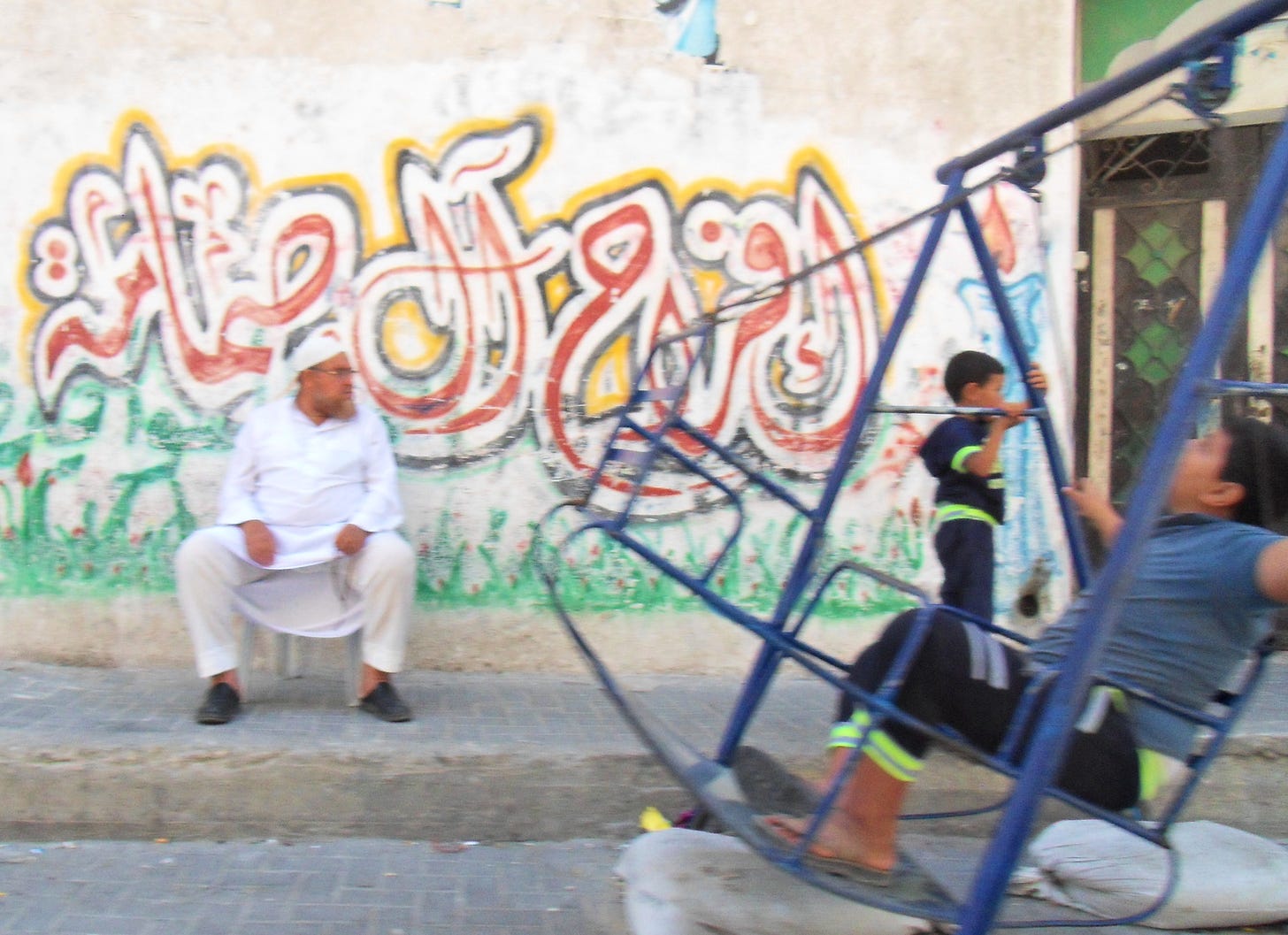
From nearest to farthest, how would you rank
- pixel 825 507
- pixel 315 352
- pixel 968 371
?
pixel 825 507, pixel 968 371, pixel 315 352

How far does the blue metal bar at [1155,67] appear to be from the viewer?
1.92 m

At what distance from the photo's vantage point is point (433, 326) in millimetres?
4684

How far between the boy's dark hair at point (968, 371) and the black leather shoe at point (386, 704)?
80.2 inches

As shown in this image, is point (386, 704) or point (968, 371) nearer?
point (968, 371)

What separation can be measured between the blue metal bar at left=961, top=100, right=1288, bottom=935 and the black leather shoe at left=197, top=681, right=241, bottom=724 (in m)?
2.54

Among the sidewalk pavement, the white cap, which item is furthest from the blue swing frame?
the white cap

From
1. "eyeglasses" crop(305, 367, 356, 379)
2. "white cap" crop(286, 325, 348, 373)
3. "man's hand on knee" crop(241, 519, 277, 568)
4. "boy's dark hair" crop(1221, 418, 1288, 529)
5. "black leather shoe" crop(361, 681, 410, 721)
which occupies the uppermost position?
"white cap" crop(286, 325, 348, 373)

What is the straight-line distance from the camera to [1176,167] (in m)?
5.23

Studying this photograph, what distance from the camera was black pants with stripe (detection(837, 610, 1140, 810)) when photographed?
2.28 metres

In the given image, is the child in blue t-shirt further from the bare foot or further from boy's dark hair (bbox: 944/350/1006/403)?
the bare foot

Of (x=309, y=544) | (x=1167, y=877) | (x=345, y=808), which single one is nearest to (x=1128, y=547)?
(x=1167, y=877)

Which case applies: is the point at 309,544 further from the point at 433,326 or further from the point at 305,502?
the point at 433,326

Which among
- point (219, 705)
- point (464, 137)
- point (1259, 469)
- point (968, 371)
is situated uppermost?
point (464, 137)

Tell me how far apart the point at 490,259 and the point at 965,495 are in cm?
202
